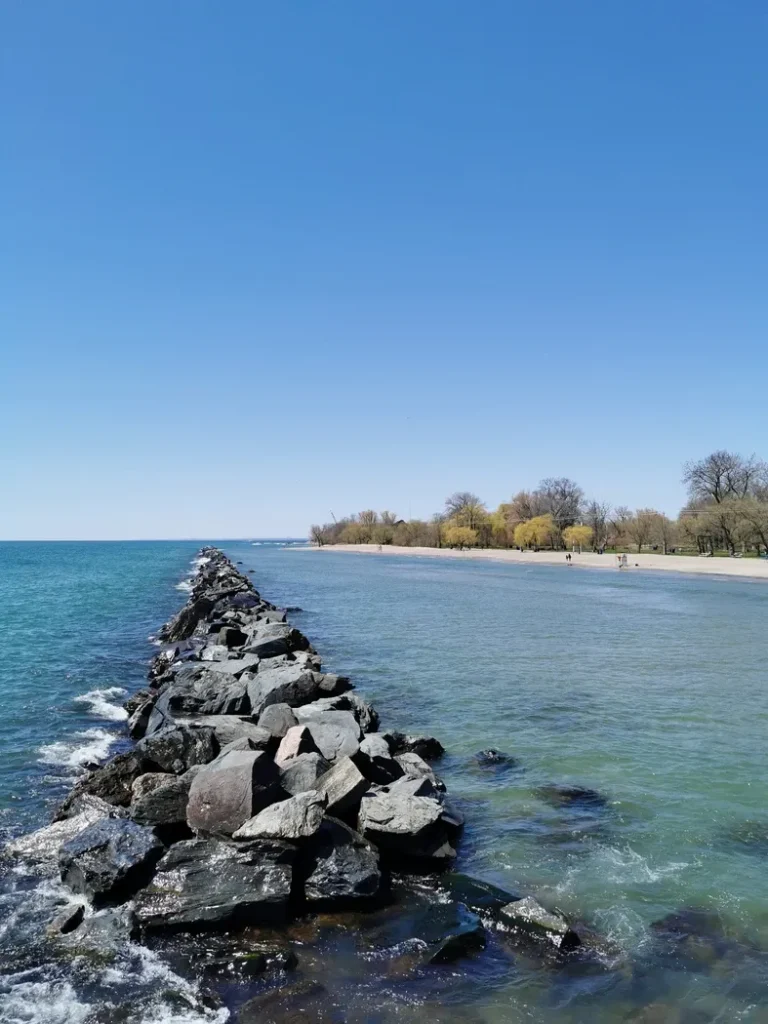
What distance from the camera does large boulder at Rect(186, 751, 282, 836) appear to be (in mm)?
6949

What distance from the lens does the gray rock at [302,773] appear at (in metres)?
7.64

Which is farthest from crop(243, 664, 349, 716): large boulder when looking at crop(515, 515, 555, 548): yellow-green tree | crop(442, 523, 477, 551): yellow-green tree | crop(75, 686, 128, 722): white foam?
crop(442, 523, 477, 551): yellow-green tree

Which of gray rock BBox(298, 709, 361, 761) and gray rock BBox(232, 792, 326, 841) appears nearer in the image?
gray rock BBox(232, 792, 326, 841)

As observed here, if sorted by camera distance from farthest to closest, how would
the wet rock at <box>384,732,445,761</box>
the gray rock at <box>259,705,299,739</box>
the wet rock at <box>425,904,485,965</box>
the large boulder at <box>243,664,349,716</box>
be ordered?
the large boulder at <box>243,664,349,716</box>
the wet rock at <box>384,732,445,761</box>
the gray rock at <box>259,705,299,739</box>
the wet rock at <box>425,904,485,965</box>

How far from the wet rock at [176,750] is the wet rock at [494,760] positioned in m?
3.94

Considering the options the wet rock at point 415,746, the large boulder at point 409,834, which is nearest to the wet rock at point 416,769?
the wet rock at point 415,746

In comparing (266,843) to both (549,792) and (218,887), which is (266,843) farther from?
(549,792)

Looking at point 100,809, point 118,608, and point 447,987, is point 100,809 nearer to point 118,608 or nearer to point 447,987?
point 447,987

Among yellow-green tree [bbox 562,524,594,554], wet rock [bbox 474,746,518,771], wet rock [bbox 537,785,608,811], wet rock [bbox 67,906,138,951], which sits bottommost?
wet rock [bbox 537,785,608,811]

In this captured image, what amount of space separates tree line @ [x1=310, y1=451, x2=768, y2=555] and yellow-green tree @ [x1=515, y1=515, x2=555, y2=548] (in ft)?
0.53

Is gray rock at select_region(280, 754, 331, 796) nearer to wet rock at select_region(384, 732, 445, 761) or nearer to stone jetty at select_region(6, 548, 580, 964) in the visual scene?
stone jetty at select_region(6, 548, 580, 964)

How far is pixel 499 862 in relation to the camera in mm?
7027

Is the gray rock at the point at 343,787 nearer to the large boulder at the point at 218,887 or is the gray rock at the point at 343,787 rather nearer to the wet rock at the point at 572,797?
the large boulder at the point at 218,887

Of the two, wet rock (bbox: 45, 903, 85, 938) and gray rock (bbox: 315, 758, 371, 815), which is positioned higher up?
gray rock (bbox: 315, 758, 371, 815)
